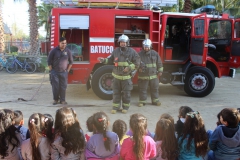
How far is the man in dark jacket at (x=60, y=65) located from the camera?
7262 millimetres

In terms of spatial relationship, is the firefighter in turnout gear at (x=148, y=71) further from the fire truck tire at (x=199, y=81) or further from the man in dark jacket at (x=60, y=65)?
the man in dark jacket at (x=60, y=65)

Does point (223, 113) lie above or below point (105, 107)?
above

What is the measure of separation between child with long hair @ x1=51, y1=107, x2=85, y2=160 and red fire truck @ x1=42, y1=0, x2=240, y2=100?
4.73m

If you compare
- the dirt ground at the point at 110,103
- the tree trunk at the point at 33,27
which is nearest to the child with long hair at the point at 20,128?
the dirt ground at the point at 110,103

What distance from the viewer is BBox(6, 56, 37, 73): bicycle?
15648 millimetres

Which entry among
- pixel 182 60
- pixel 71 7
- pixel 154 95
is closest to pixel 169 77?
pixel 182 60

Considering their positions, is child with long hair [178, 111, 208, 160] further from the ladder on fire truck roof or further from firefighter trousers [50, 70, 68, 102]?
the ladder on fire truck roof

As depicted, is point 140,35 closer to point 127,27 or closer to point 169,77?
point 127,27

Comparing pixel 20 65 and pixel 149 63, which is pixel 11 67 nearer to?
pixel 20 65

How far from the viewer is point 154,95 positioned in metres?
7.64

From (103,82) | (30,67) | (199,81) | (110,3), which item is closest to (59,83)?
(103,82)

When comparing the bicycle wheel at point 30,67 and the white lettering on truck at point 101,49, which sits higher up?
the white lettering on truck at point 101,49

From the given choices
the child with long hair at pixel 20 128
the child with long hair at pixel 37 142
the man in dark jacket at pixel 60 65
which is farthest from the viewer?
the man in dark jacket at pixel 60 65

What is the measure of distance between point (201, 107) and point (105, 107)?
8.34 feet
